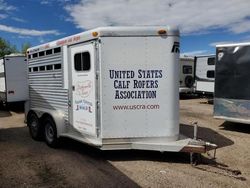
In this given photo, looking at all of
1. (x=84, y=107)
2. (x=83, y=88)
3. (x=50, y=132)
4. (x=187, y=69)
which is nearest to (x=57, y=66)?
(x=83, y=88)

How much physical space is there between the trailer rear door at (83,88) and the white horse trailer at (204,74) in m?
11.7

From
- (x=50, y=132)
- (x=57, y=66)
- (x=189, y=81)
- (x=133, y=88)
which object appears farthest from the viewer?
(x=189, y=81)

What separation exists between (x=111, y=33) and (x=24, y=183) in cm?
320

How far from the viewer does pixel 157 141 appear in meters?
6.10

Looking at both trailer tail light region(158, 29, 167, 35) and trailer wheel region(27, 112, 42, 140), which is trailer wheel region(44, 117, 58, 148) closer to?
trailer wheel region(27, 112, 42, 140)

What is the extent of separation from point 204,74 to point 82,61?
12161 millimetres

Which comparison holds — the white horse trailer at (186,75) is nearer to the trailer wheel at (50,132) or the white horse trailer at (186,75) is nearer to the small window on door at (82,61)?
the trailer wheel at (50,132)

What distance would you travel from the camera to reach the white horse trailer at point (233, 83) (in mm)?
8656

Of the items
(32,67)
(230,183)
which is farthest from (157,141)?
(32,67)

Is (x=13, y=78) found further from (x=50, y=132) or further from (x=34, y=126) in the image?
(x=50, y=132)

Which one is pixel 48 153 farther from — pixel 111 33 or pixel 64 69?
pixel 111 33

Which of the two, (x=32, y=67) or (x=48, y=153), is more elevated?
(x=32, y=67)

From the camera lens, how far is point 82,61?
648 centimetres

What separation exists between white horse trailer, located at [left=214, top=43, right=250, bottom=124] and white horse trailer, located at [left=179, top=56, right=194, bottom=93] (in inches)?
402
